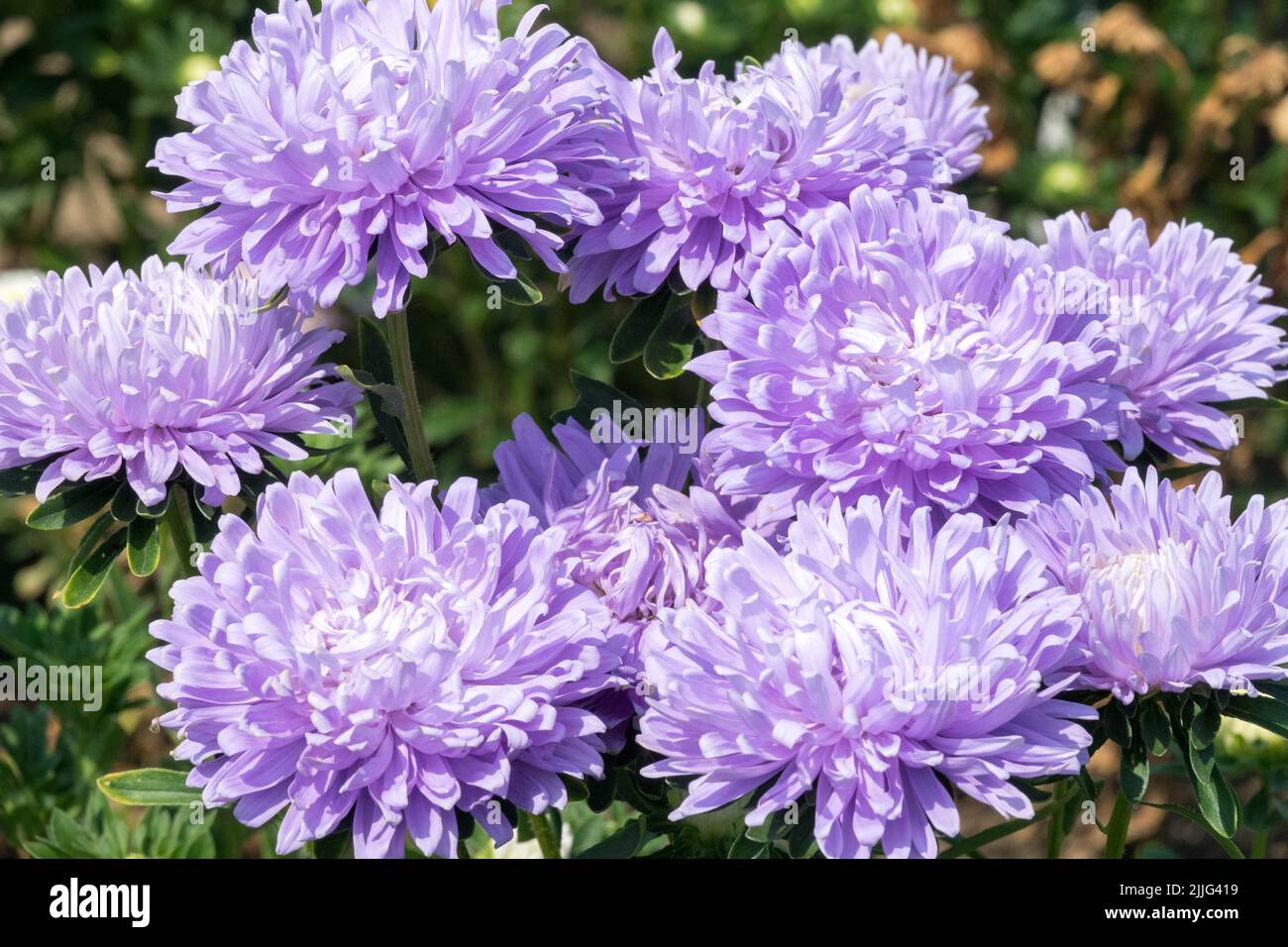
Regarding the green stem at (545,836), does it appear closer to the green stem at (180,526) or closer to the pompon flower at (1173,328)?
the green stem at (180,526)

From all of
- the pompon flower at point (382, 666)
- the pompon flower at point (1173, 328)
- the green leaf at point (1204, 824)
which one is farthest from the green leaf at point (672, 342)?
the green leaf at point (1204, 824)

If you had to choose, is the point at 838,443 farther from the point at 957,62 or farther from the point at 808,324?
the point at 957,62

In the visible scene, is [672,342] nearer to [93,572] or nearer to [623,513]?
[623,513]

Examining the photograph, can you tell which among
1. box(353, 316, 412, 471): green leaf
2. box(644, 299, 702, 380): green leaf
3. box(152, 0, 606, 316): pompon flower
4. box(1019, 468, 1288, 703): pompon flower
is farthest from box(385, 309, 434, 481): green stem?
box(1019, 468, 1288, 703): pompon flower

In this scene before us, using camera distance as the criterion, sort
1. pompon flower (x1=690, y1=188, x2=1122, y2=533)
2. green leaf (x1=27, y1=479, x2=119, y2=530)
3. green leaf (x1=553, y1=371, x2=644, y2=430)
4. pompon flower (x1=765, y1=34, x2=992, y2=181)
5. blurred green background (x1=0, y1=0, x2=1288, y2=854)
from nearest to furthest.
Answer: pompon flower (x1=690, y1=188, x2=1122, y2=533)
green leaf (x1=27, y1=479, x2=119, y2=530)
green leaf (x1=553, y1=371, x2=644, y2=430)
pompon flower (x1=765, y1=34, x2=992, y2=181)
blurred green background (x1=0, y1=0, x2=1288, y2=854)

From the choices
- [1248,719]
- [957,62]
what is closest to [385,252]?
[1248,719]

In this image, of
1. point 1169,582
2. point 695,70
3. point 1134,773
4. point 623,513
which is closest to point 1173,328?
point 1169,582

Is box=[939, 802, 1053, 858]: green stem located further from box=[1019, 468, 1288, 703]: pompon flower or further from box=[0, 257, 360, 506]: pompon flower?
box=[0, 257, 360, 506]: pompon flower
